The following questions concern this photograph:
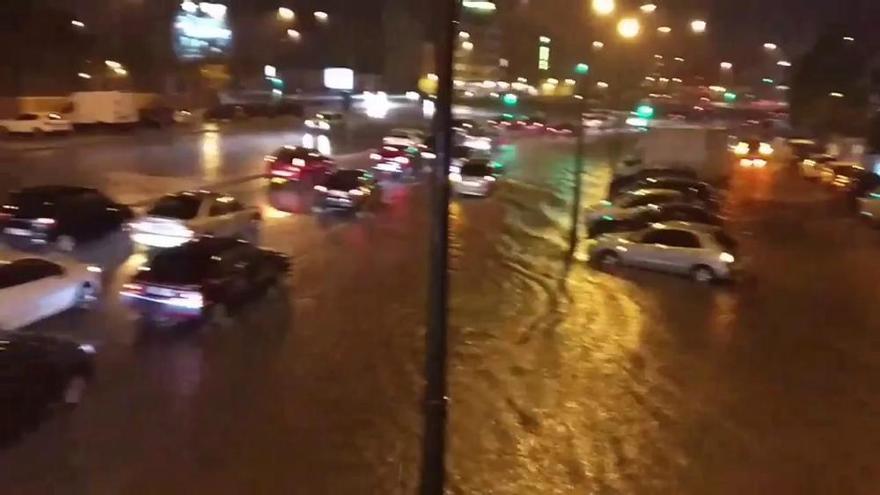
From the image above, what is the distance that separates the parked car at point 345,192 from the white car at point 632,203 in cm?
715

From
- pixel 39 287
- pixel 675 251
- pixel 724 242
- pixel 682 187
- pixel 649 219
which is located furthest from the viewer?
pixel 682 187

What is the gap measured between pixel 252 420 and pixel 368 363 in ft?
11.6

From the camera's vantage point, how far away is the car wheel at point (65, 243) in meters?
25.2

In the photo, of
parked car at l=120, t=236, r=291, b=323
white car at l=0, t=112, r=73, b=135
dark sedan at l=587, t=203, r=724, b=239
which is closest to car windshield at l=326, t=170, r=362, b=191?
dark sedan at l=587, t=203, r=724, b=239

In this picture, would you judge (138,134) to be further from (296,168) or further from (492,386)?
(492,386)

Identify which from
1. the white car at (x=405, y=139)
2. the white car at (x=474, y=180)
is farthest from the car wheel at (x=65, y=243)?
the white car at (x=405, y=139)

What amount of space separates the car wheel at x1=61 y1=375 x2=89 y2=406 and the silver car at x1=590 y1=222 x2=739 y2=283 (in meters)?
16.3

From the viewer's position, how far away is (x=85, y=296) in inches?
750

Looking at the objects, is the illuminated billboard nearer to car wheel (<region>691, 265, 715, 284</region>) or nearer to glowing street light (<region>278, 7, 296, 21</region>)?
glowing street light (<region>278, 7, 296, 21</region>)

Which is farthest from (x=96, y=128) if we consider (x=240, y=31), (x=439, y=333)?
(x=439, y=333)

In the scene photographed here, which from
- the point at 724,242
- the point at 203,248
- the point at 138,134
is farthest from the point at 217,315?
the point at 138,134

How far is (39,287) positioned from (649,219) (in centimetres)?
1861

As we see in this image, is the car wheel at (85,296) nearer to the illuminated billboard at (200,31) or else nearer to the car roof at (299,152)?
the car roof at (299,152)

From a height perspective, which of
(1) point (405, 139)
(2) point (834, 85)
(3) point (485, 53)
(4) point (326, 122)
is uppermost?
(3) point (485, 53)
